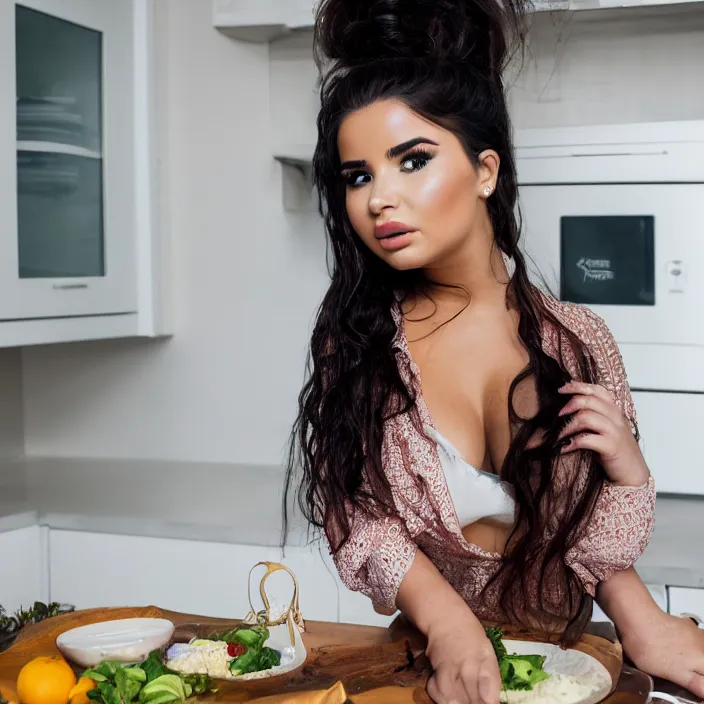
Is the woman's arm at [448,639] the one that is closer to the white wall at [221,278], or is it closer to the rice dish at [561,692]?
the rice dish at [561,692]

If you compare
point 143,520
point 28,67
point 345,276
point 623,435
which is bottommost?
point 143,520

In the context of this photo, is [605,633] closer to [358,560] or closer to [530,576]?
[530,576]

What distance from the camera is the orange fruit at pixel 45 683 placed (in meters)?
0.63

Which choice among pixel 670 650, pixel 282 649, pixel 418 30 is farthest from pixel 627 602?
pixel 418 30

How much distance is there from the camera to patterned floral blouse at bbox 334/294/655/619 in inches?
29.9

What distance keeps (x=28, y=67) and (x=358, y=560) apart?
110 cm

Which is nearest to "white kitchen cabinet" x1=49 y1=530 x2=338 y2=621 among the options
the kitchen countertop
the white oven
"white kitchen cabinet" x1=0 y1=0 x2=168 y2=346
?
the kitchen countertop

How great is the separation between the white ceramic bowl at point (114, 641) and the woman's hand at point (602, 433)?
13.3 inches

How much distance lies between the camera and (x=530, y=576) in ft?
2.68

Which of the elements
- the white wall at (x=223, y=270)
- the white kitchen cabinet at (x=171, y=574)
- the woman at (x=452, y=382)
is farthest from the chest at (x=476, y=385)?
the white wall at (x=223, y=270)

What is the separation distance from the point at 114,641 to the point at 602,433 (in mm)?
393

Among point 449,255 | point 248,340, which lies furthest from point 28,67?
point 449,255

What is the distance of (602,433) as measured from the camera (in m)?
0.75

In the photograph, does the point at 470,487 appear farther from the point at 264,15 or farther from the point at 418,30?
the point at 264,15
